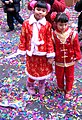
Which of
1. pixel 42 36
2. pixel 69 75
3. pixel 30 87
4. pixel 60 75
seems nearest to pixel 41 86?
pixel 30 87

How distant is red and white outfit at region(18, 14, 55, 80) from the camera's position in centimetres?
293

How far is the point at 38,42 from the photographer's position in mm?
2945

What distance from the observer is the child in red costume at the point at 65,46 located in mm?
2893

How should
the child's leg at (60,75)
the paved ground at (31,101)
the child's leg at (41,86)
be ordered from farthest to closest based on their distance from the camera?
the child's leg at (41,86) < the child's leg at (60,75) < the paved ground at (31,101)

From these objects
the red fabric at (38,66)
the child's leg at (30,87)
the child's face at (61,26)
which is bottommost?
the child's leg at (30,87)

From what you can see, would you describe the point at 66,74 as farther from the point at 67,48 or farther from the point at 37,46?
the point at 37,46

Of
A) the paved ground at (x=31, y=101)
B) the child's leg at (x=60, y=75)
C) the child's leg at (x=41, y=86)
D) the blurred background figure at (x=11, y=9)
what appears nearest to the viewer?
the paved ground at (x=31, y=101)

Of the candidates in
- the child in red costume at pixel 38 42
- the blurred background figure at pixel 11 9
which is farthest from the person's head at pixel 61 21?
the blurred background figure at pixel 11 9

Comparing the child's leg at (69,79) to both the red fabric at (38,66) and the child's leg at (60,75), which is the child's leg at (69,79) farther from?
the red fabric at (38,66)

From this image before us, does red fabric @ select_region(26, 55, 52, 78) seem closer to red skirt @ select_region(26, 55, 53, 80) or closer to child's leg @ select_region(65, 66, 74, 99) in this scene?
red skirt @ select_region(26, 55, 53, 80)

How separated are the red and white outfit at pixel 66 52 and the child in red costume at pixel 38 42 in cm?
9

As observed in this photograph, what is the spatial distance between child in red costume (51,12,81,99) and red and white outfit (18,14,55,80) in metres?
0.10

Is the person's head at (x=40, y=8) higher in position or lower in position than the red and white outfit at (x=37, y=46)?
higher

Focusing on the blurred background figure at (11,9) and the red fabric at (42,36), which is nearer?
the red fabric at (42,36)
